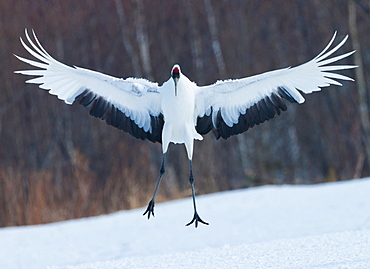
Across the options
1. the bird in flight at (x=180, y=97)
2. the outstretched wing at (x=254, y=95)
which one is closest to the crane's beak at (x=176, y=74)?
the bird in flight at (x=180, y=97)

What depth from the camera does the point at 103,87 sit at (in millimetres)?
6535

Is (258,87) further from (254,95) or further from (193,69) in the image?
(193,69)

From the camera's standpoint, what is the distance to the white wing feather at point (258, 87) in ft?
20.5

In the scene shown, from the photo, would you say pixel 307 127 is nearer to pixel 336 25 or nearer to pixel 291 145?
pixel 291 145

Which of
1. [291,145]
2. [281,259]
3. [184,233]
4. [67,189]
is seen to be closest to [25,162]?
[67,189]

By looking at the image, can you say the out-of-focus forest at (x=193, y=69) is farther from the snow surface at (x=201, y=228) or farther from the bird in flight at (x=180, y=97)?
the bird in flight at (x=180, y=97)

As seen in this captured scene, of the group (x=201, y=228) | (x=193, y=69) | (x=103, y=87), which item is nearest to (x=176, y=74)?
(x=103, y=87)

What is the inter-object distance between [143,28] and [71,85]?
33.2ft

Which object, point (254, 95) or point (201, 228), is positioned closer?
point (254, 95)

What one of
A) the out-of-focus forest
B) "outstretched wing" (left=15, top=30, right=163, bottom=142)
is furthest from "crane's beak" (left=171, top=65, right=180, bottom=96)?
the out-of-focus forest

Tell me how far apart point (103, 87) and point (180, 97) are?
27.9 inches

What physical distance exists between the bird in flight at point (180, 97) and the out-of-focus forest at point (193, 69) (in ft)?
23.2

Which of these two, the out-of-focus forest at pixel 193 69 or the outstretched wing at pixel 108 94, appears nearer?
the outstretched wing at pixel 108 94

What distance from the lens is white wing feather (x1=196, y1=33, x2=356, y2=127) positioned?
6254mm
